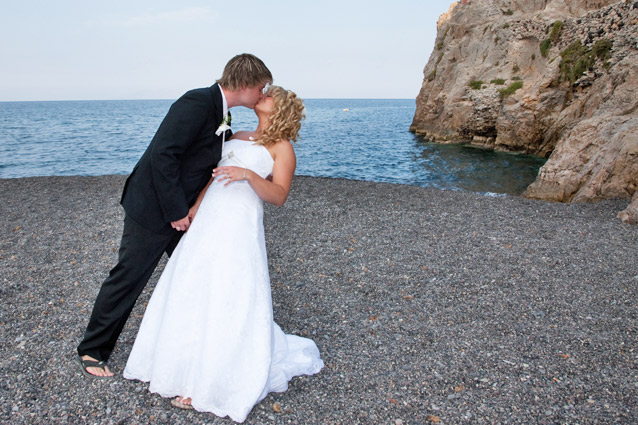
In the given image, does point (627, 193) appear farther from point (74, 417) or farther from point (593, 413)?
point (74, 417)

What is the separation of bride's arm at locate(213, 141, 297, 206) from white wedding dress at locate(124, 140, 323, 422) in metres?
0.10

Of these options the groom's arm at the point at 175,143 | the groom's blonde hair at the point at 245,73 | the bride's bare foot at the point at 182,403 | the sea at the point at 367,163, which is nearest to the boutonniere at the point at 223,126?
the groom's arm at the point at 175,143

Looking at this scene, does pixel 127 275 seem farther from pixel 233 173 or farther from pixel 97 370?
pixel 233 173

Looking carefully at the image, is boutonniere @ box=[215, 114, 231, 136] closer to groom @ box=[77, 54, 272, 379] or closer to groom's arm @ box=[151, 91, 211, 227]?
groom @ box=[77, 54, 272, 379]

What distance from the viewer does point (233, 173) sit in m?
3.44

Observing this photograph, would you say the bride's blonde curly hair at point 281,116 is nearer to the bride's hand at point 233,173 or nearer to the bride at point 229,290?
the bride at point 229,290

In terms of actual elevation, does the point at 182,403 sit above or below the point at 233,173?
below

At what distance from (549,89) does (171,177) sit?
2878cm

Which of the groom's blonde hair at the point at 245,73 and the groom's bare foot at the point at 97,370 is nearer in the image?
the groom's blonde hair at the point at 245,73

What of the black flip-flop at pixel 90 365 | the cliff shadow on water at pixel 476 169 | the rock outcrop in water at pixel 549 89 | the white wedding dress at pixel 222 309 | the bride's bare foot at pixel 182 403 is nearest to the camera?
the white wedding dress at pixel 222 309

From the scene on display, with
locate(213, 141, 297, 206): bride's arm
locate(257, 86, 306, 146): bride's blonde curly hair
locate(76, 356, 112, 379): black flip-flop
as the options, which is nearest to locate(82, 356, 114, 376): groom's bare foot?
locate(76, 356, 112, 379): black flip-flop

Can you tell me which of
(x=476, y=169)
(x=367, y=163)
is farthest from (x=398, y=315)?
(x=367, y=163)

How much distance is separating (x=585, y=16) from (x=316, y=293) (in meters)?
27.7

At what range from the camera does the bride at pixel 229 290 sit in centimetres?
361
